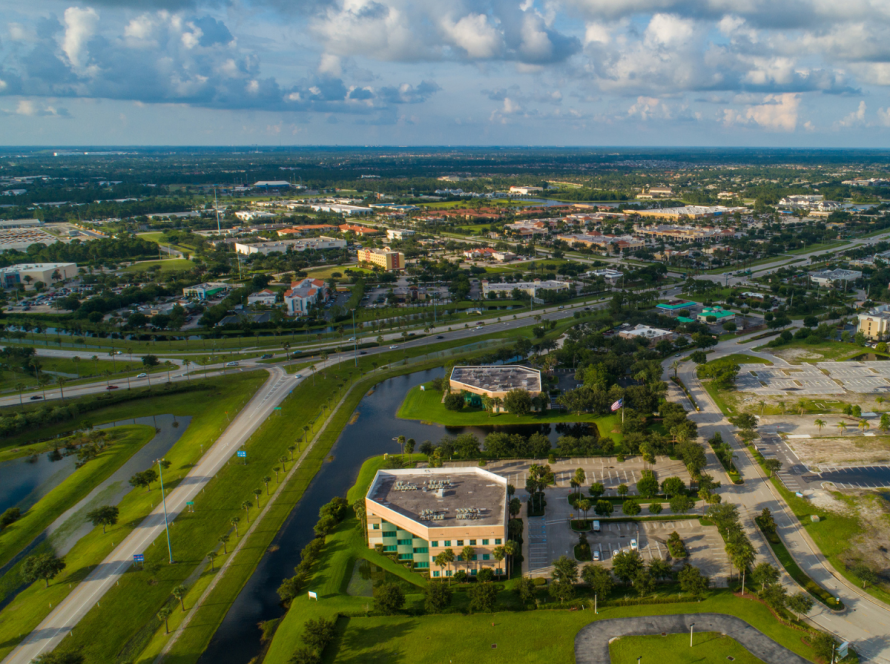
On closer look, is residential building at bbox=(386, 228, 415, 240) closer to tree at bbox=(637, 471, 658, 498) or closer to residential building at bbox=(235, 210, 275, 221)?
residential building at bbox=(235, 210, 275, 221)

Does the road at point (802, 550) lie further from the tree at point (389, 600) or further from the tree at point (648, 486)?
the tree at point (389, 600)

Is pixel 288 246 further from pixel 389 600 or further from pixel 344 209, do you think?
pixel 389 600

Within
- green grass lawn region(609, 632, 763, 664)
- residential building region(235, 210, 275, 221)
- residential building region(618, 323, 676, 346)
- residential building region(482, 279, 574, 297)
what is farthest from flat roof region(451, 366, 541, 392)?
residential building region(235, 210, 275, 221)

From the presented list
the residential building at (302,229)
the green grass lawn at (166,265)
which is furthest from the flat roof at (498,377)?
the residential building at (302,229)

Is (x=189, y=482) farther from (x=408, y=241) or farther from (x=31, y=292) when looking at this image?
(x=408, y=241)

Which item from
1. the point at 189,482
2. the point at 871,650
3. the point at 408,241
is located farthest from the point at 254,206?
the point at 871,650

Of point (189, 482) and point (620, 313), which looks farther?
point (620, 313)
